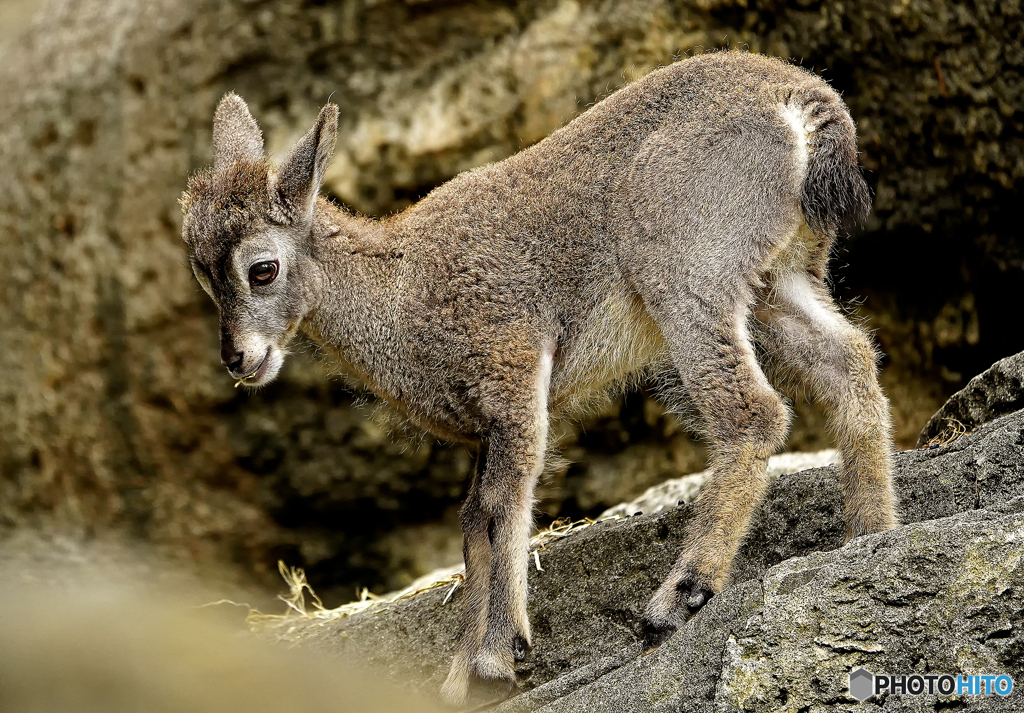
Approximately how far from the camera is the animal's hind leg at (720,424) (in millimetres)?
5398

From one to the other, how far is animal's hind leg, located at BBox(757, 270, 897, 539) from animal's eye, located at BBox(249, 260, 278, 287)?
271 cm

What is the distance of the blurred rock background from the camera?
8.81m

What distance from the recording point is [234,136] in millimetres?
7125

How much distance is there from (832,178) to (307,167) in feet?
9.33

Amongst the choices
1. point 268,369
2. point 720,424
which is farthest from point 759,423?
point 268,369

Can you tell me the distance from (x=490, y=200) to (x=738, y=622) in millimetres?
3073

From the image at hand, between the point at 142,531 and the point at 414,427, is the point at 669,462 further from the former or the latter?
the point at 142,531

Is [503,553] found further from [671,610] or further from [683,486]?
[683,486]

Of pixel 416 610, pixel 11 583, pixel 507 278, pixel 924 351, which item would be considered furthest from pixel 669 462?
pixel 11 583

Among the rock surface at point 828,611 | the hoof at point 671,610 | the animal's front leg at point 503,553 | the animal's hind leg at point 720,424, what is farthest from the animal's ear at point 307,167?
the hoof at point 671,610

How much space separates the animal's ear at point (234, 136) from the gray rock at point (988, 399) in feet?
14.6

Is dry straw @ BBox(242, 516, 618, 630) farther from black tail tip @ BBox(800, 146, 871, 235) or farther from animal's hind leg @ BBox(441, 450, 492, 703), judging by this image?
black tail tip @ BBox(800, 146, 871, 235)

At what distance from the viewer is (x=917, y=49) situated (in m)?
8.56

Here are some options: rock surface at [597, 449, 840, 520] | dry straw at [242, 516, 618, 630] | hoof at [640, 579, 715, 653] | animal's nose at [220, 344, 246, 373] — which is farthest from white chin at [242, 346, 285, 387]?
rock surface at [597, 449, 840, 520]
